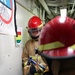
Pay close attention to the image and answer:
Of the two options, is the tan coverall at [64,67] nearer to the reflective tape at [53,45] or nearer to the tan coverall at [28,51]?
the reflective tape at [53,45]

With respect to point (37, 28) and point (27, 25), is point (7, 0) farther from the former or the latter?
point (27, 25)

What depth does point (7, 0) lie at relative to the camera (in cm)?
153

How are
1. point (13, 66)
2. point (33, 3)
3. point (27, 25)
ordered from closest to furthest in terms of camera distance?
point (13, 66)
point (27, 25)
point (33, 3)

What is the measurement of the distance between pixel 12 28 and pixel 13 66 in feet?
2.57

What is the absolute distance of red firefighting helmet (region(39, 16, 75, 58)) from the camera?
823 millimetres

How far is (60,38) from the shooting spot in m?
0.83

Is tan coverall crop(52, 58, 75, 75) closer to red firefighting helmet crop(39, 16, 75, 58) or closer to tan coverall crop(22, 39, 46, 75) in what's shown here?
red firefighting helmet crop(39, 16, 75, 58)

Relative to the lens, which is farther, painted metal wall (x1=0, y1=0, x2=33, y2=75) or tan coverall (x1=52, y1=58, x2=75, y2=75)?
painted metal wall (x1=0, y1=0, x2=33, y2=75)

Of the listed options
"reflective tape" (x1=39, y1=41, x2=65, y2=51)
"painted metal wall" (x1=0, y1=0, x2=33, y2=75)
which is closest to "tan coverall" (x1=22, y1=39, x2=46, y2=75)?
"painted metal wall" (x1=0, y1=0, x2=33, y2=75)

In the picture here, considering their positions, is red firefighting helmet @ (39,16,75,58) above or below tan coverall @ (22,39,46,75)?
above

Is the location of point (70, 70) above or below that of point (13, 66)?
above

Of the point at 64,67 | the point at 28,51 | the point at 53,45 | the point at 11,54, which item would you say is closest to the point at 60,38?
the point at 53,45

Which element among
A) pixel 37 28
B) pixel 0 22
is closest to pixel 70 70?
pixel 0 22

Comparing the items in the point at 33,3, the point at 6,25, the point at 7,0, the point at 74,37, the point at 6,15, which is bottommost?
the point at 74,37
